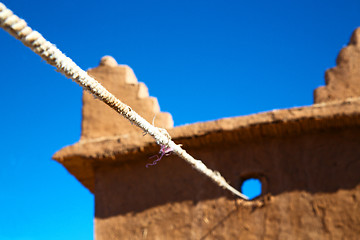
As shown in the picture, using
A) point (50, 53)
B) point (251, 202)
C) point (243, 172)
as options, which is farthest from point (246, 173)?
point (50, 53)

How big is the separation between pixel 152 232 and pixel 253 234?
1.22m

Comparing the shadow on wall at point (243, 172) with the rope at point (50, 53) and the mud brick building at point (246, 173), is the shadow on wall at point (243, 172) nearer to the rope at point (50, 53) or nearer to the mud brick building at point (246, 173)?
the mud brick building at point (246, 173)

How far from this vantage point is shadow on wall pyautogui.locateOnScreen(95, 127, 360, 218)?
4.54m

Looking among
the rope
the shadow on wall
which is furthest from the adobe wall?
the rope

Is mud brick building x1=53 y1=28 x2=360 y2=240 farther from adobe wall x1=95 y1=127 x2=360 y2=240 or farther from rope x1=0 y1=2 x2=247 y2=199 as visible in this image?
rope x1=0 y1=2 x2=247 y2=199

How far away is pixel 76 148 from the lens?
5.42m

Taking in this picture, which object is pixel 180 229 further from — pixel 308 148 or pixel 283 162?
pixel 308 148

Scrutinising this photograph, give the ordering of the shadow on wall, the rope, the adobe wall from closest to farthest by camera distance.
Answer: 1. the rope
2. the adobe wall
3. the shadow on wall

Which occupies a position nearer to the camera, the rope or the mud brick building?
the rope

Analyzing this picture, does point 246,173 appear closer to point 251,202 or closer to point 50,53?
point 251,202

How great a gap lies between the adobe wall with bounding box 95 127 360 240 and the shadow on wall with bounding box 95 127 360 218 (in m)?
0.01

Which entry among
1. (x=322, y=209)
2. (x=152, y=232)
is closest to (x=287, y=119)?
(x=322, y=209)

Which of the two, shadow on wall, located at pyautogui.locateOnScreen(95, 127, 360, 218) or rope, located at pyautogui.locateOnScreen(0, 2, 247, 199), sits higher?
shadow on wall, located at pyautogui.locateOnScreen(95, 127, 360, 218)

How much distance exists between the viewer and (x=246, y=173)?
485 cm
